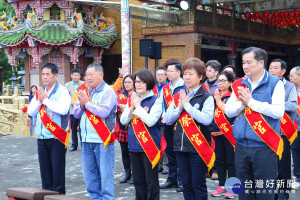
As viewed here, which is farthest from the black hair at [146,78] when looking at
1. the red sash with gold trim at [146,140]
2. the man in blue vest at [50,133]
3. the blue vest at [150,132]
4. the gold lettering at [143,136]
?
the man in blue vest at [50,133]

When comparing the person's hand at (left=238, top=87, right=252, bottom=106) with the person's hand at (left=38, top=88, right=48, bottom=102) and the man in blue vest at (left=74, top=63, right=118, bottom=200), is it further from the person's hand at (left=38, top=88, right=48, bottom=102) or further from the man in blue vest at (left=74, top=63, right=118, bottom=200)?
the person's hand at (left=38, top=88, right=48, bottom=102)

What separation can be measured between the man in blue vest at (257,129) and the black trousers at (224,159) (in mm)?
1812

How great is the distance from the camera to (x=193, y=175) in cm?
436

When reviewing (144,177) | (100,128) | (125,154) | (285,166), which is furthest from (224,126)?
(100,128)

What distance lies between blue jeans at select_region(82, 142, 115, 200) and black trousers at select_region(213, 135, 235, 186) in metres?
1.62

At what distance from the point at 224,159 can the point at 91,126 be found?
2.02 metres

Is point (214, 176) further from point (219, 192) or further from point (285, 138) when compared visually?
point (285, 138)

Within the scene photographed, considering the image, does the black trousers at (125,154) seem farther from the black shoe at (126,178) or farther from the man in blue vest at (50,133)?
the man in blue vest at (50,133)

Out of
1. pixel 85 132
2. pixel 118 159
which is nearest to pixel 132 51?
pixel 118 159

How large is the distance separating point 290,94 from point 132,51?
13885 millimetres

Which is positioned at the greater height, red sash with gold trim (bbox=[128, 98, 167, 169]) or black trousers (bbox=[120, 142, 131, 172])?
red sash with gold trim (bbox=[128, 98, 167, 169])

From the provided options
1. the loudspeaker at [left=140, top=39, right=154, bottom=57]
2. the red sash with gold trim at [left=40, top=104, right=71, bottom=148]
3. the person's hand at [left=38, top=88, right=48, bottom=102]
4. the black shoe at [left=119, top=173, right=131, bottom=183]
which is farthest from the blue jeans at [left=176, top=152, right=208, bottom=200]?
the loudspeaker at [left=140, top=39, right=154, bottom=57]

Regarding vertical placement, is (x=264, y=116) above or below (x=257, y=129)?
above

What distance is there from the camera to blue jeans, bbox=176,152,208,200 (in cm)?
434
